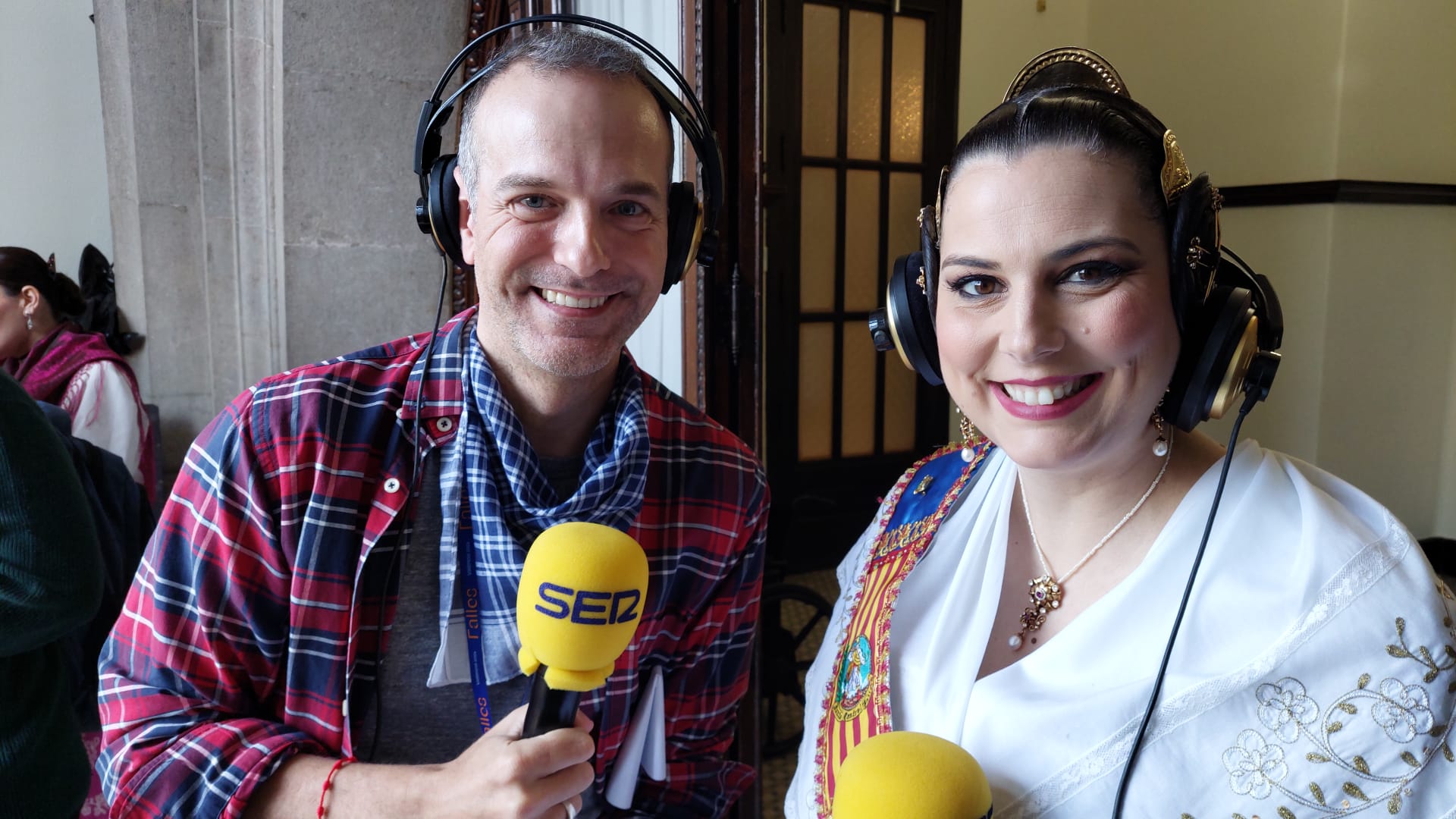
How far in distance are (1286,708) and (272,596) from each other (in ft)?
3.99

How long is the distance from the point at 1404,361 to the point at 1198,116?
5.23ft

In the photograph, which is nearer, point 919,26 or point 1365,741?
point 1365,741

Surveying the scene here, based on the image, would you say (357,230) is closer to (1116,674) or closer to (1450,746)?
(1116,674)

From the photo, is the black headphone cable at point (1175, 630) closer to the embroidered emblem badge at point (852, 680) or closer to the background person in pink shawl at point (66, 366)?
the embroidered emblem badge at point (852, 680)

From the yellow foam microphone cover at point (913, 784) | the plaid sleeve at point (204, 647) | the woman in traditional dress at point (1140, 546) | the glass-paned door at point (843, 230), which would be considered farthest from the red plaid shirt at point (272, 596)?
the glass-paned door at point (843, 230)

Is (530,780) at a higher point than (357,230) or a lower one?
lower

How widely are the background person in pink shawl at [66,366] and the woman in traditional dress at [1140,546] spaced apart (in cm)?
315

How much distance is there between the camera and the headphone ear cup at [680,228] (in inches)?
55.2

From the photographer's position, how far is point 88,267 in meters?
4.22

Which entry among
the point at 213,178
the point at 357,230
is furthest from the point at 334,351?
the point at 213,178

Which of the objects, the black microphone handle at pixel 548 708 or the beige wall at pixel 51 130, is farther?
the beige wall at pixel 51 130

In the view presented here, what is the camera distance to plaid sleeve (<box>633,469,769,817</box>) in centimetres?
143

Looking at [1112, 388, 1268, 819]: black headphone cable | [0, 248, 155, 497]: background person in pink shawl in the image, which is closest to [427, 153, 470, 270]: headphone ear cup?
[1112, 388, 1268, 819]: black headphone cable

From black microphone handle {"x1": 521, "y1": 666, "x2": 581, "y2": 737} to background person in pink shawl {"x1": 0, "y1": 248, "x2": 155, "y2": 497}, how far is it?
9.99ft
